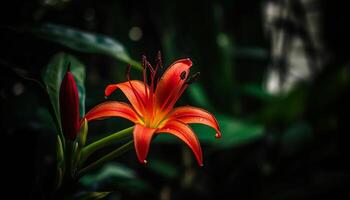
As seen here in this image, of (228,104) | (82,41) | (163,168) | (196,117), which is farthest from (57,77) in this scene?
(228,104)

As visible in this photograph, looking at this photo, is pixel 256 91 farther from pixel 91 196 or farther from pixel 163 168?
pixel 91 196

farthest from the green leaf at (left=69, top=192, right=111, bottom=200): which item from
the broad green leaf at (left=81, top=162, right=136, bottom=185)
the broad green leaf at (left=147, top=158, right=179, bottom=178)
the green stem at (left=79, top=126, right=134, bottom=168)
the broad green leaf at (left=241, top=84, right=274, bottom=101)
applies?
the broad green leaf at (left=241, top=84, right=274, bottom=101)

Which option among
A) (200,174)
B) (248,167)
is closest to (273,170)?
(248,167)

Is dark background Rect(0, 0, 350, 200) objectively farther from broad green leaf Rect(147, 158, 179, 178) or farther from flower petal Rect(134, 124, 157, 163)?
flower petal Rect(134, 124, 157, 163)

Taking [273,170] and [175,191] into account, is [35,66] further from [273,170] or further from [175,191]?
[273,170]

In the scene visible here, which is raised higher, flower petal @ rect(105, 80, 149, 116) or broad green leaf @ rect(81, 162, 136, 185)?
flower petal @ rect(105, 80, 149, 116)
